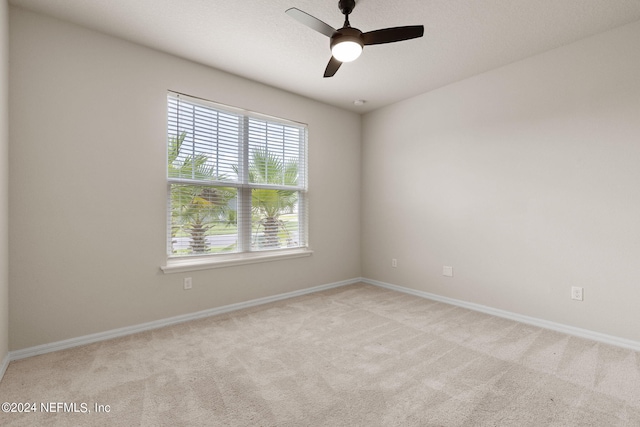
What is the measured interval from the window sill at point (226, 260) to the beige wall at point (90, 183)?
87 mm

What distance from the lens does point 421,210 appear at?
157 inches

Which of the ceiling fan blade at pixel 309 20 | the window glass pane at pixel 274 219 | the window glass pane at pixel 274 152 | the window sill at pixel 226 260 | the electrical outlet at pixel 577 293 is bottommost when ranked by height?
the electrical outlet at pixel 577 293

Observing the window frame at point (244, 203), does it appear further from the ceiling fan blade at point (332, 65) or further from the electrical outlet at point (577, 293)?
the electrical outlet at point (577, 293)

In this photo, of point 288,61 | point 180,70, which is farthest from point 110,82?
point 288,61

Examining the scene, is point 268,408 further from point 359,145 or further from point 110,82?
point 359,145

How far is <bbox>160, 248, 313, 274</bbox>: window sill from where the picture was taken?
302 cm

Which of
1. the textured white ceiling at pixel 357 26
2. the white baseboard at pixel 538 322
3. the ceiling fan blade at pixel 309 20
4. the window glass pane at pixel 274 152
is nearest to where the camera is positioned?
the ceiling fan blade at pixel 309 20

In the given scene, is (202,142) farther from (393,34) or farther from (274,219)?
(393,34)

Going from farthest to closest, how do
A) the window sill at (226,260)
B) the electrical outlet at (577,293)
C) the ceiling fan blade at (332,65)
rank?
the window sill at (226,260) → the electrical outlet at (577,293) → the ceiling fan blade at (332,65)

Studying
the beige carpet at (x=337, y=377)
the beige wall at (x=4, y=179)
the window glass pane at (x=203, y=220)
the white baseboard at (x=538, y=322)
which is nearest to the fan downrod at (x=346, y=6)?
the window glass pane at (x=203, y=220)

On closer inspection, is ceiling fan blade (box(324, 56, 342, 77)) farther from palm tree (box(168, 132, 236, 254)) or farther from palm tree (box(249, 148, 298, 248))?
palm tree (box(168, 132, 236, 254))

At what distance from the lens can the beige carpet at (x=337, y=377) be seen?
1643mm

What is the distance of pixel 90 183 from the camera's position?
2.57 m

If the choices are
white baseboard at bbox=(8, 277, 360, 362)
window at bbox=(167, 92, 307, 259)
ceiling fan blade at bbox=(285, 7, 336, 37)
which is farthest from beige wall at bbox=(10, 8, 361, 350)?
ceiling fan blade at bbox=(285, 7, 336, 37)
